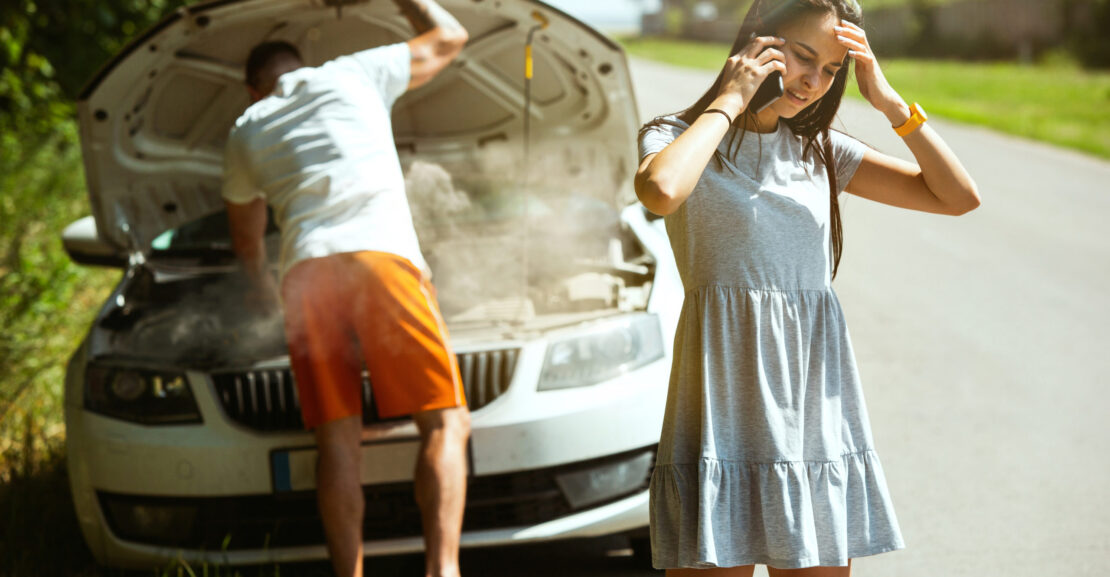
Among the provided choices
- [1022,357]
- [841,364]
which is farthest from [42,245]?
[841,364]

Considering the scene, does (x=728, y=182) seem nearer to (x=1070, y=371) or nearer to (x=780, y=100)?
(x=780, y=100)

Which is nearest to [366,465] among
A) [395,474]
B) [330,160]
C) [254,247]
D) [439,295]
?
[395,474]

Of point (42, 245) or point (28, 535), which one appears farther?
point (42, 245)

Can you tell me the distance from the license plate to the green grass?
7511mm

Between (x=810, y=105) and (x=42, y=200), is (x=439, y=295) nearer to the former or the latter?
(x=810, y=105)

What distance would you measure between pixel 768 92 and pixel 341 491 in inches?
64.9

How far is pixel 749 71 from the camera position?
78.2 inches

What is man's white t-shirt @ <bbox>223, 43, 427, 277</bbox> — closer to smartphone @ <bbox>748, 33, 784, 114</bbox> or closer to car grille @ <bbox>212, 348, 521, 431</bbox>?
car grille @ <bbox>212, 348, 521, 431</bbox>

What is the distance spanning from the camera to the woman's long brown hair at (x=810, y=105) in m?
2.03

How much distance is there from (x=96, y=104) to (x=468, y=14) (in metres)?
1.34

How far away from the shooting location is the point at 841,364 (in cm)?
211

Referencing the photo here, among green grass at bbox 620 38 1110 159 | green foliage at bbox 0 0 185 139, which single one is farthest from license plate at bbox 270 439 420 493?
green grass at bbox 620 38 1110 159

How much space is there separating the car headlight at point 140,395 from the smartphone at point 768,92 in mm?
1983

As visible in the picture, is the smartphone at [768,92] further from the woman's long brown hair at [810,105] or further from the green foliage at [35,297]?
the green foliage at [35,297]
